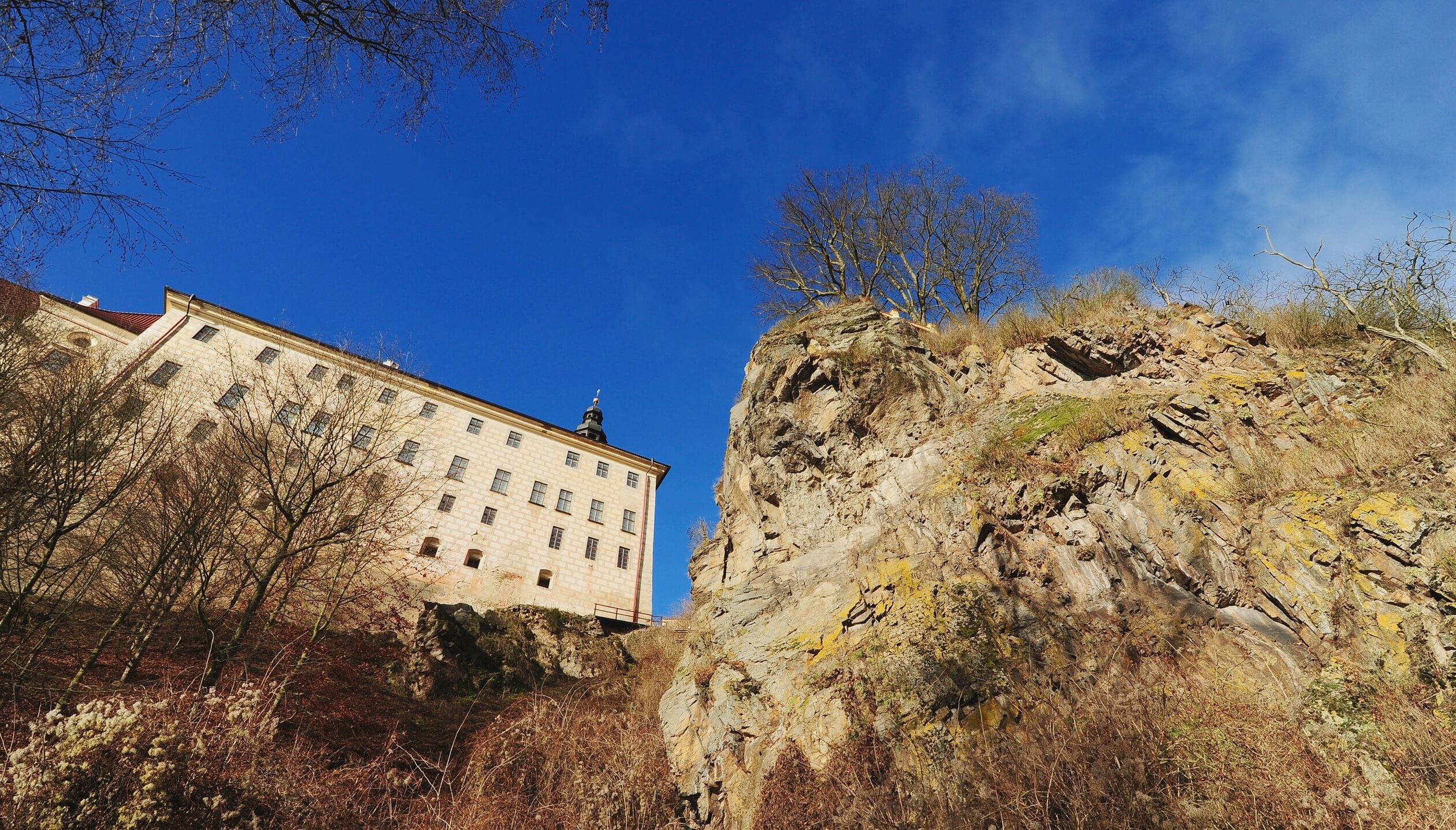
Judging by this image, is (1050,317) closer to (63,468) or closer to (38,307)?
(63,468)

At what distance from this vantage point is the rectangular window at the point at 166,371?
24.9 m

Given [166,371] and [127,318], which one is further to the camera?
[127,318]

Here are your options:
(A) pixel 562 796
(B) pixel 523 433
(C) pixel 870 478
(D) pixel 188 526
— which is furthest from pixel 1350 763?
(B) pixel 523 433

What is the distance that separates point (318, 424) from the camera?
540 inches

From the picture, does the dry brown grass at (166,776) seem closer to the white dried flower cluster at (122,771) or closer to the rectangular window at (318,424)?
the white dried flower cluster at (122,771)

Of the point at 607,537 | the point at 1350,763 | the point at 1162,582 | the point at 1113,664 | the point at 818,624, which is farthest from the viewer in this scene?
the point at 607,537

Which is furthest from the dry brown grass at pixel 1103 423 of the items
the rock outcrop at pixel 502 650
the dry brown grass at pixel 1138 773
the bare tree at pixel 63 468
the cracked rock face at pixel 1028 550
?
the rock outcrop at pixel 502 650

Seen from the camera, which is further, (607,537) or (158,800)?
(607,537)

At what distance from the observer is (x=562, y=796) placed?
7.44 metres

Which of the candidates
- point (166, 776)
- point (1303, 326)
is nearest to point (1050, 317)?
point (1303, 326)

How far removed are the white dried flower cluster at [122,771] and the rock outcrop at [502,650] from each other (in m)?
10.7

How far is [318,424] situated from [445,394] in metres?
18.7

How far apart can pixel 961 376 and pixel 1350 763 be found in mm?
8673

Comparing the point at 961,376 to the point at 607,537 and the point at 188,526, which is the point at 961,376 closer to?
the point at 188,526
